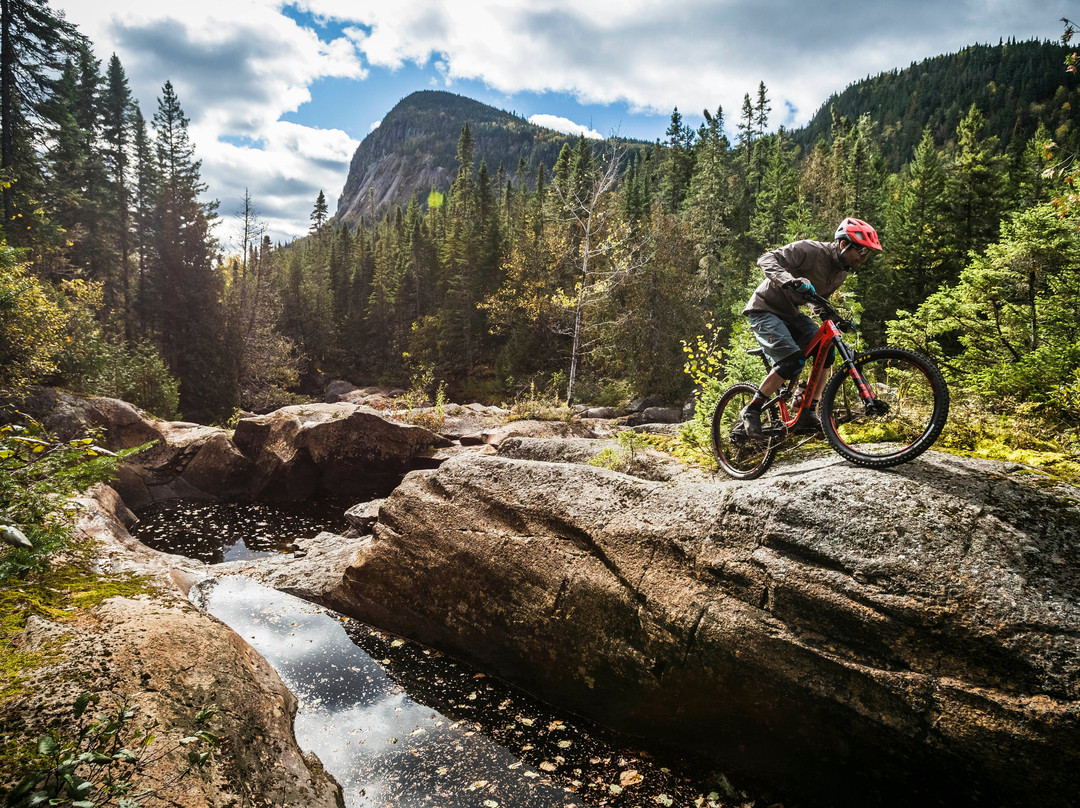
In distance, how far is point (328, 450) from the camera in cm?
1498

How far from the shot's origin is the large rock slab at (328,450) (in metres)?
15.0

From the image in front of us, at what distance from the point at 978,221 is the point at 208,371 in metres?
41.9

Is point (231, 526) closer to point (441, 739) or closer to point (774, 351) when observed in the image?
point (441, 739)

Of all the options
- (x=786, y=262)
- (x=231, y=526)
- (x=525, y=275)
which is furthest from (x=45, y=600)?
(x=525, y=275)

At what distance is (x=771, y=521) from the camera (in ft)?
15.8

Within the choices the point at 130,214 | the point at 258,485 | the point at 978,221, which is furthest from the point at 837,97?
the point at 258,485

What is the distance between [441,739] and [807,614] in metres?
3.76

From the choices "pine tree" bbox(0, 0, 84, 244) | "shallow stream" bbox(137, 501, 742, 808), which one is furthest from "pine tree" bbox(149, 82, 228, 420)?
"shallow stream" bbox(137, 501, 742, 808)

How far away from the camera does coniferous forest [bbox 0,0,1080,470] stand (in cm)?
813

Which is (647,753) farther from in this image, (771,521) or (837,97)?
(837,97)

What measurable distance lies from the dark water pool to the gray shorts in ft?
34.7

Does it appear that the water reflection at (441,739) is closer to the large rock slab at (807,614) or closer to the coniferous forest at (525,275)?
the large rock slab at (807,614)

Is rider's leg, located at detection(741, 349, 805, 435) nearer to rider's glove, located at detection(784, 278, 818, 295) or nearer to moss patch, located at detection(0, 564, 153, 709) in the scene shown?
rider's glove, located at detection(784, 278, 818, 295)

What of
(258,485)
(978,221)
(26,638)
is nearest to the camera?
(26,638)
